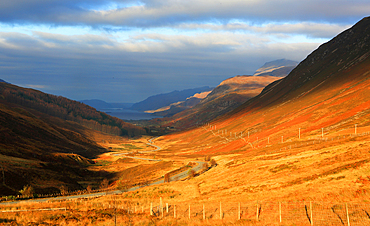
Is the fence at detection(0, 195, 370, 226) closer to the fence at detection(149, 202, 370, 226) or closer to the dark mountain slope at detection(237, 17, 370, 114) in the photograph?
the fence at detection(149, 202, 370, 226)

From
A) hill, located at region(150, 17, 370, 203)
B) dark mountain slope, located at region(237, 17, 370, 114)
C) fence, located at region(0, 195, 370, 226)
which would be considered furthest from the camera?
dark mountain slope, located at region(237, 17, 370, 114)

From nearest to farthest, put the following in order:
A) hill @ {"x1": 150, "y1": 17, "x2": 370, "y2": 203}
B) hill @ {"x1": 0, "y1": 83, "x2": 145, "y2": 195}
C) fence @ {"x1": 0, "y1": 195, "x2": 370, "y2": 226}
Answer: fence @ {"x1": 0, "y1": 195, "x2": 370, "y2": 226} → hill @ {"x1": 150, "y1": 17, "x2": 370, "y2": 203} → hill @ {"x1": 0, "y1": 83, "x2": 145, "y2": 195}

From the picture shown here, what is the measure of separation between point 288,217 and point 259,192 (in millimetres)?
13537

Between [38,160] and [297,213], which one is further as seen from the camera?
[38,160]

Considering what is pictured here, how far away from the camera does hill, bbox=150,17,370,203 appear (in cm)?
3531

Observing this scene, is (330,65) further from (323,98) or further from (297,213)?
(297,213)

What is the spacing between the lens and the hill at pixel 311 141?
35.3 meters

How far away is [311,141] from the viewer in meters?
77.2

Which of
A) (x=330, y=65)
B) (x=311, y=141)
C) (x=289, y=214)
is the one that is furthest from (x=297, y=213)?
(x=330, y=65)

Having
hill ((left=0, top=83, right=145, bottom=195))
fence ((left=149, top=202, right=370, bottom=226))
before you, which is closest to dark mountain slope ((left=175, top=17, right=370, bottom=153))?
fence ((left=149, top=202, right=370, bottom=226))

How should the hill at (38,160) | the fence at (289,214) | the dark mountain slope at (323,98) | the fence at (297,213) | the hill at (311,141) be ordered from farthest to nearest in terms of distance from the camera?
the dark mountain slope at (323,98) → the hill at (38,160) → the hill at (311,141) → the fence at (289,214) → the fence at (297,213)

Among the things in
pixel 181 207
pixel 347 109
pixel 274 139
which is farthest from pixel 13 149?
Answer: pixel 347 109

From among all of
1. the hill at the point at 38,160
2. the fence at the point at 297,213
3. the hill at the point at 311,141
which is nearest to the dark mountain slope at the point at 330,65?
the hill at the point at 311,141

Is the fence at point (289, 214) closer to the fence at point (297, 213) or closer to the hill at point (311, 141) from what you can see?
the fence at point (297, 213)
